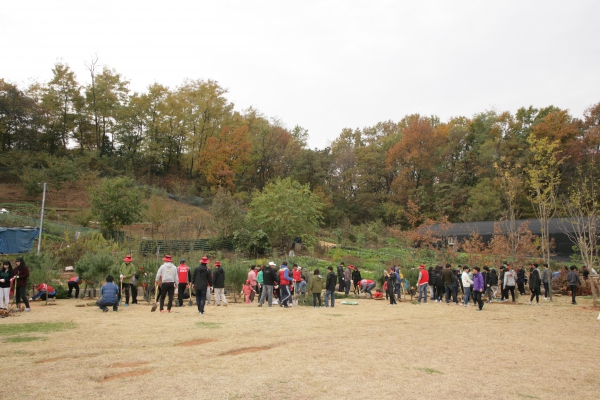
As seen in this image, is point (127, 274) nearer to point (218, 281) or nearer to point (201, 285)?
point (218, 281)

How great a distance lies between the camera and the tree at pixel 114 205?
1267 inches

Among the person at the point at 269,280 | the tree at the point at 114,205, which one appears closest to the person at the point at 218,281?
the person at the point at 269,280

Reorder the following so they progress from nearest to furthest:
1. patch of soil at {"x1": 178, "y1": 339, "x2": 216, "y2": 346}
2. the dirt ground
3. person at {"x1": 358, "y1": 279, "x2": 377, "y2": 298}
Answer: the dirt ground
patch of soil at {"x1": 178, "y1": 339, "x2": 216, "y2": 346}
person at {"x1": 358, "y1": 279, "x2": 377, "y2": 298}

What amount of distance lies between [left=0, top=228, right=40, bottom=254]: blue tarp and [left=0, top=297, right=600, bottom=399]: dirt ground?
1555cm

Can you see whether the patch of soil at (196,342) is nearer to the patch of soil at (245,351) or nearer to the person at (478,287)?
the patch of soil at (245,351)

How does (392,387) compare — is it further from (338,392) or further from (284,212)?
(284,212)

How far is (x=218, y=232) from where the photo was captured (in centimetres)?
3359

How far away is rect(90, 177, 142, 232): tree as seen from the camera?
1267 inches

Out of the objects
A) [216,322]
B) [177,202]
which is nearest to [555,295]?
[216,322]

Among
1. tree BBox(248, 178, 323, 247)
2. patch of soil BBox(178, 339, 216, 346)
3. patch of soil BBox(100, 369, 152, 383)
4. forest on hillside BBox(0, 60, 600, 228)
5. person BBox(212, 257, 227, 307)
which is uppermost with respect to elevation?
forest on hillside BBox(0, 60, 600, 228)

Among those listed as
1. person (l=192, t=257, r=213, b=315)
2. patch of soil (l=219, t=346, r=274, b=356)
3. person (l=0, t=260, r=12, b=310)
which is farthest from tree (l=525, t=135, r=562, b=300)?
person (l=0, t=260, r=12, b=310)

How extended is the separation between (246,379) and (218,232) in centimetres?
2747

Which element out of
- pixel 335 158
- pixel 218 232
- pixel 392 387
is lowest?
pixel 392 387

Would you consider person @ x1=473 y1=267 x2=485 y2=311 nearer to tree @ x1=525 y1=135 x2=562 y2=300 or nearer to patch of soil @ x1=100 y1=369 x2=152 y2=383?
tree @ x1=525 y1=135 x2=562 y2=300
